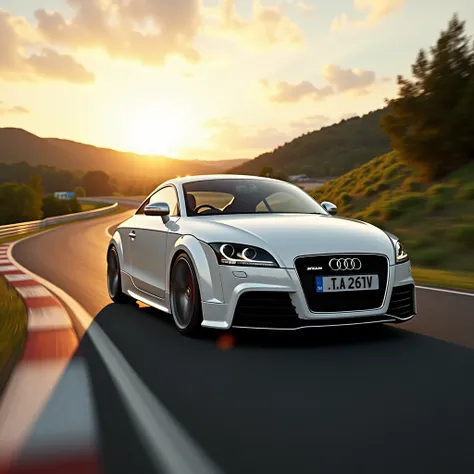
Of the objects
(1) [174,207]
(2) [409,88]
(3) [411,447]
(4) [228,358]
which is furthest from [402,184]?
(3) [411,447]

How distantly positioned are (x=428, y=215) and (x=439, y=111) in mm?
3930

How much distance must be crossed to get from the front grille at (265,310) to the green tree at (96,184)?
182900mm

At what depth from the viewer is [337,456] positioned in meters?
3.29

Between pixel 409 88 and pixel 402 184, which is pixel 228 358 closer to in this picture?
pixel 409 88

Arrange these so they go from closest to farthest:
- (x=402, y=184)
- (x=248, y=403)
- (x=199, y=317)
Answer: (x=248, y=403) < (x=199, y=317) < (x=402, y=184)

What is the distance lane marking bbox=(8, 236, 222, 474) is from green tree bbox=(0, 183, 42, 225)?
9320cm

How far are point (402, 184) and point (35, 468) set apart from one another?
923 inches

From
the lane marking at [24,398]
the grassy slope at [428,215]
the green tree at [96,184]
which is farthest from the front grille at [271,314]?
the green tree at [96,184]

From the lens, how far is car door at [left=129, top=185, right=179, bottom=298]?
7086 millimetres

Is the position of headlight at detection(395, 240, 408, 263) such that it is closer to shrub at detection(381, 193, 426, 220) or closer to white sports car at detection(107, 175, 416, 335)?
white sports car at detection(107, 175, 416, 335)

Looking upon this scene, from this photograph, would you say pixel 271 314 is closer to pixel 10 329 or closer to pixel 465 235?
pixel 10 329

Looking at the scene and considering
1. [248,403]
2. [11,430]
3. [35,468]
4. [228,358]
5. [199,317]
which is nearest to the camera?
[35,468]

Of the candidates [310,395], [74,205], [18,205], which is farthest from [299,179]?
[310,395]

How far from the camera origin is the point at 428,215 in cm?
2017
